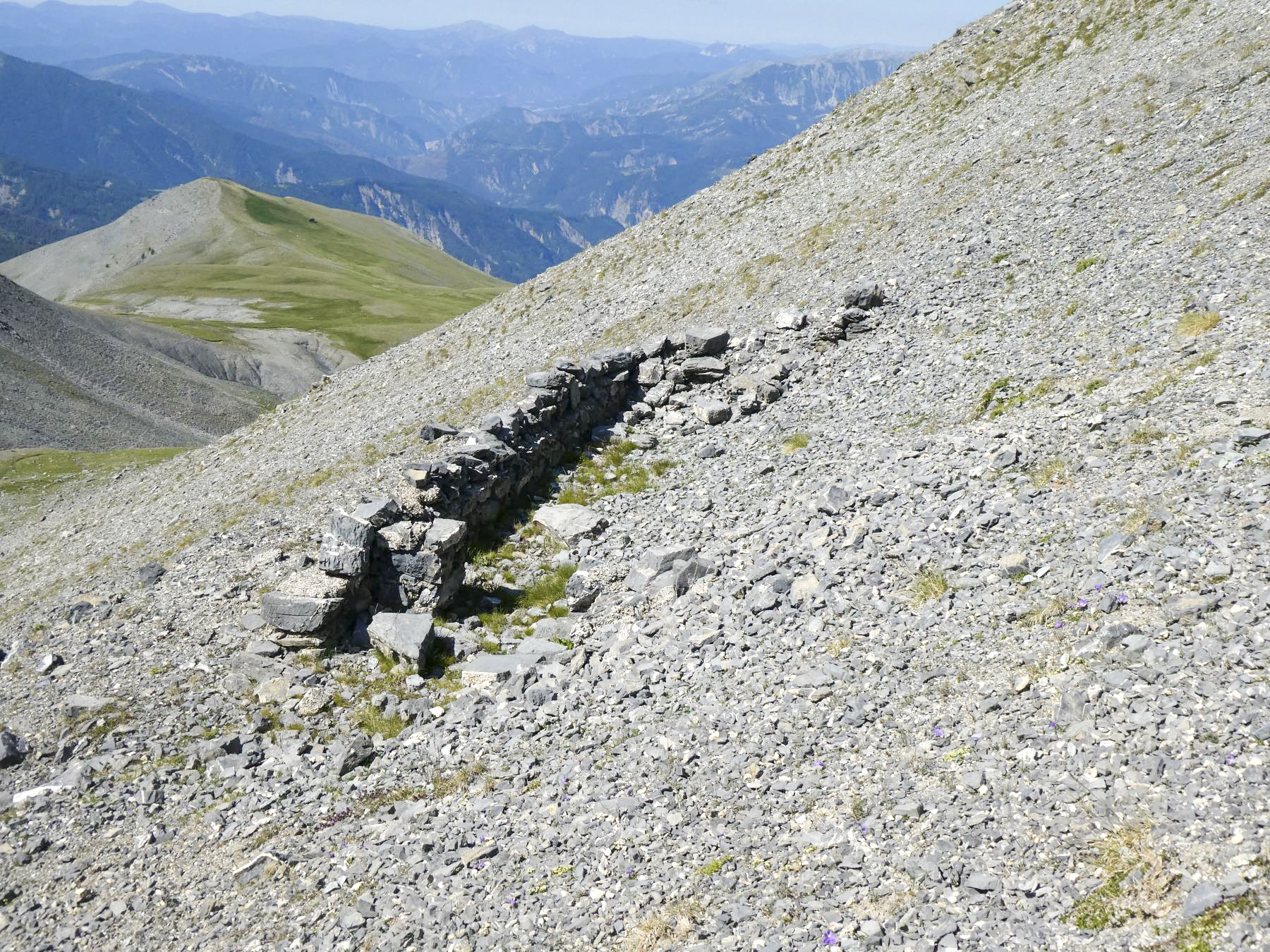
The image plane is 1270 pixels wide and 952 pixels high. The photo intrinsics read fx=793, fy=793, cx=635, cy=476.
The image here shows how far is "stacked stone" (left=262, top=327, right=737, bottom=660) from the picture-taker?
732 inches

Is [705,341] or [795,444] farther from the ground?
[705,341]

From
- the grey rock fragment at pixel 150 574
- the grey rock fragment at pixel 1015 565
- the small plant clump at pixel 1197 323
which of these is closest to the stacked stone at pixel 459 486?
the grey rock fragment at pixel 150 574

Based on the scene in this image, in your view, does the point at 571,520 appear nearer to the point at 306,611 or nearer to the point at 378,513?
the point at 378,513

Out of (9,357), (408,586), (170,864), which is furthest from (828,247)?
(9,357)

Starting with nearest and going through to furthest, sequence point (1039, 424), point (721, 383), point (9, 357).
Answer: point (1039, 424)
point (721, 383)
point (9, 357)

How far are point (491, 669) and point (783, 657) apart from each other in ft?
21.1

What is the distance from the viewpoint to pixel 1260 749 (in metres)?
8.96

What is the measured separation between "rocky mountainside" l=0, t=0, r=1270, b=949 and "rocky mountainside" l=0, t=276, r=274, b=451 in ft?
246

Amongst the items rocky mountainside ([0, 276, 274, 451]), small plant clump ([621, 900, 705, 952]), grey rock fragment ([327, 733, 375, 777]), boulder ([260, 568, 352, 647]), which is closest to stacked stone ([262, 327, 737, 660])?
boulder ([260, 568, 352, 647])

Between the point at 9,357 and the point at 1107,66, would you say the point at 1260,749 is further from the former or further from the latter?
the point at 9,357

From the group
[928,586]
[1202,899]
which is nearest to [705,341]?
[928,586]

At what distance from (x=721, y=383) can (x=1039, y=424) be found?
42.8ft

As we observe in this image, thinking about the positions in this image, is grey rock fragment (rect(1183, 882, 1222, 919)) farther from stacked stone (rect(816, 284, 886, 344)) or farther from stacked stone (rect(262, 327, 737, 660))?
stacked stone (rect(816, 284, 886, 344))

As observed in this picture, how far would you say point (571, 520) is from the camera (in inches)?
909
